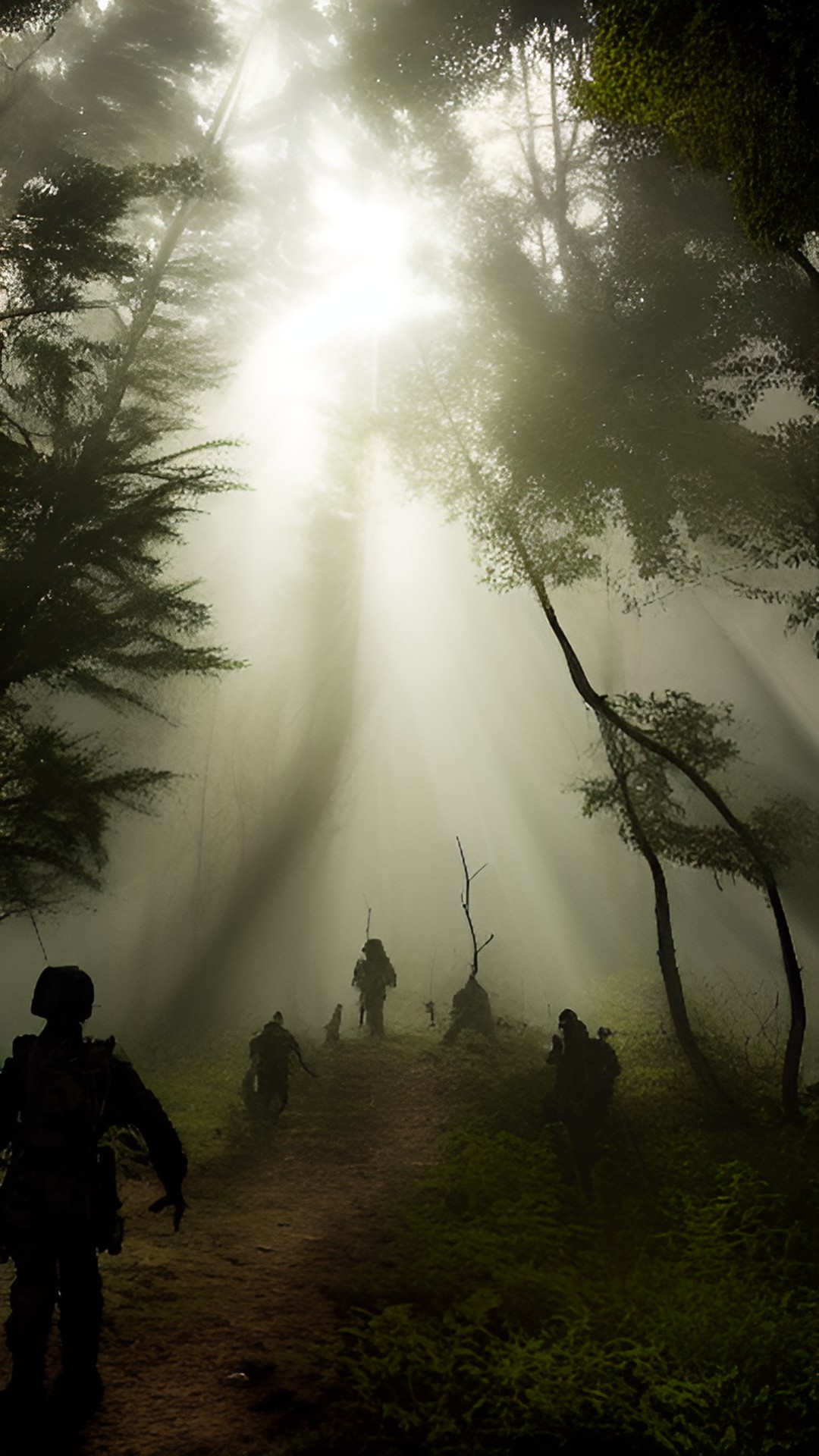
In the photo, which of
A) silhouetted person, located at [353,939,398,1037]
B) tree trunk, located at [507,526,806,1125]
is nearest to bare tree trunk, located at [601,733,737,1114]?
tree trunk, located at [507,526,806,1125]

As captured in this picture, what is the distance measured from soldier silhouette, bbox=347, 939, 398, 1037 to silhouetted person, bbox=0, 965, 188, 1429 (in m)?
12.4

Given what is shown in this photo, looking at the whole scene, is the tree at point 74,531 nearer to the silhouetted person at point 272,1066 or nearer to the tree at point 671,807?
the silhouetted person at point 272,1066

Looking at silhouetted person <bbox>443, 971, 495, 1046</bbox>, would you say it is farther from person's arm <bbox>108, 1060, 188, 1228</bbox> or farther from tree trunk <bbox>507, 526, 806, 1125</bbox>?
person's arm <bbox>108, 1060, 188, 1228</bbox>

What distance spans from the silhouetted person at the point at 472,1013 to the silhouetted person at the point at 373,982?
1.64 m

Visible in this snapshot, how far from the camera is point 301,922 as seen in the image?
34.5m

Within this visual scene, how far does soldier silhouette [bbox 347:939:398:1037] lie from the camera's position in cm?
1538

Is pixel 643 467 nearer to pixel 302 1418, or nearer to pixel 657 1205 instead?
pixel 657 1205

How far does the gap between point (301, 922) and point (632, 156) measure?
Answer: 31797 millimetres

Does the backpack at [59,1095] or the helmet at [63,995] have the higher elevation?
the helmet at [63,995]

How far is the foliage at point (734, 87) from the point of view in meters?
3.24

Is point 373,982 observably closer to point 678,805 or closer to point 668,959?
point 668,959

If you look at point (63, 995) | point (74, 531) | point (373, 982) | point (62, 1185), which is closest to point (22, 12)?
point (74, 531)

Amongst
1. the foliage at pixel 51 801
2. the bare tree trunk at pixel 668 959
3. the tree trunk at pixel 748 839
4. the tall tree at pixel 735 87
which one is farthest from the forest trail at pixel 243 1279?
the tall tree at pixel 735 87

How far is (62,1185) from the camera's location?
3102 millimetres
